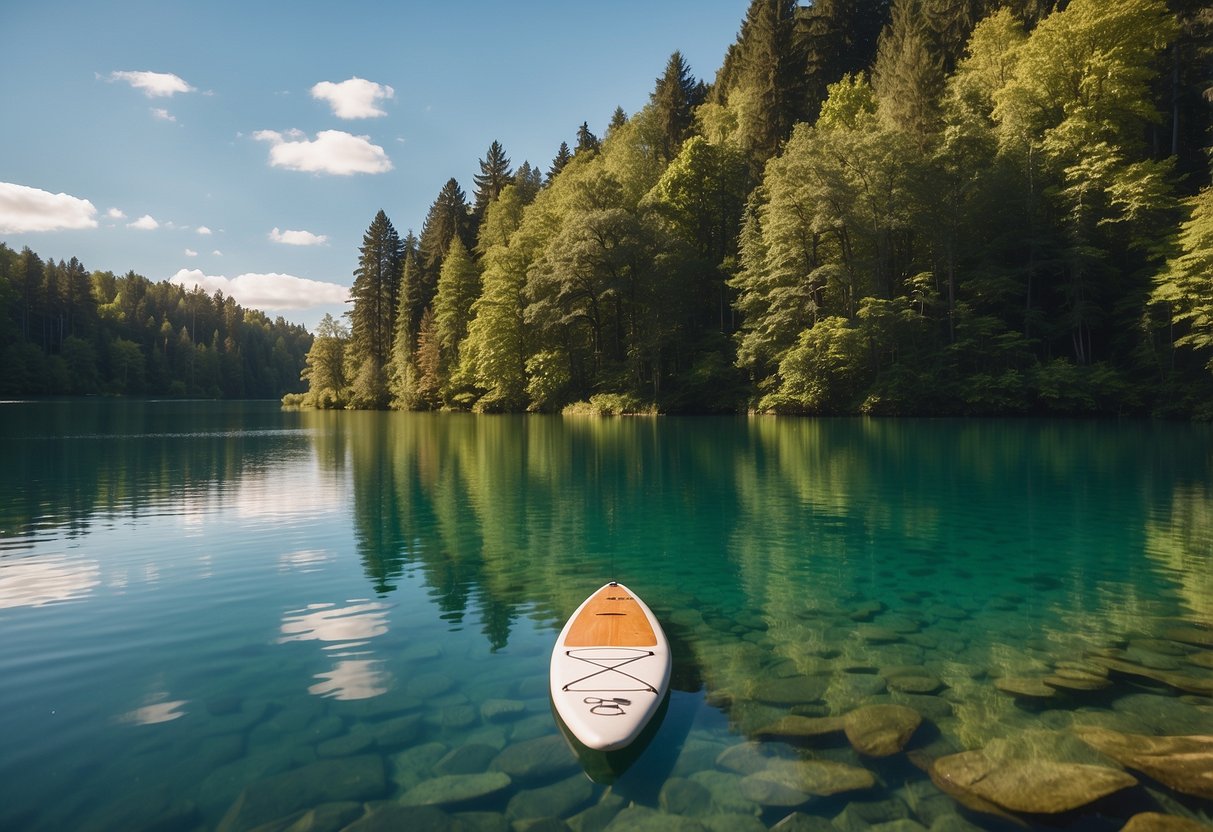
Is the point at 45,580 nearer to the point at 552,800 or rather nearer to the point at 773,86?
the point at 552,800

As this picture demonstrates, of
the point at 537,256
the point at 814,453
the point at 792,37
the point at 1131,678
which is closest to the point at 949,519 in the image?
the point at 1131,678

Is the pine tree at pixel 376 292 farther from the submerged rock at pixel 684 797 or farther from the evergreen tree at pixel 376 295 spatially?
the submerged rock at pixel 684 797

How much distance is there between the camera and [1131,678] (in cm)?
590

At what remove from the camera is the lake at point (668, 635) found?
13.9 ft

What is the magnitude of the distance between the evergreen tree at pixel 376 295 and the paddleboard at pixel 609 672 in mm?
76969

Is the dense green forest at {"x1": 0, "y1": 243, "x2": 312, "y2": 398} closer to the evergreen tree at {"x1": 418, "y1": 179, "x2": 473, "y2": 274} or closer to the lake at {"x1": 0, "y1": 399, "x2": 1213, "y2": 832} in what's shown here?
the evergreen tree at {"x1": 418, "y1": 179, "x2": 473, "y2": 274}

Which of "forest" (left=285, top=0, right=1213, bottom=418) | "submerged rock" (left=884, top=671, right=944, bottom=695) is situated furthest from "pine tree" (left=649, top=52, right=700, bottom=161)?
"submerged rock" (left=884, top=671, right=944, bottom=695)

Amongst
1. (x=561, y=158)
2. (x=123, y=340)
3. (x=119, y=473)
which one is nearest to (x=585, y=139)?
(x=561, y=158)

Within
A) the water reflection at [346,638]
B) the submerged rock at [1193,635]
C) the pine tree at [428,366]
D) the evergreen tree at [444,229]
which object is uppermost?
the evergreen tree at [444,229]

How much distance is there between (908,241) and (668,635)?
42311mm

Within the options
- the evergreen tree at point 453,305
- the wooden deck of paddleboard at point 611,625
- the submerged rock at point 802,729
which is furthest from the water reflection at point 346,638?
the evergreen tree at point 453,305

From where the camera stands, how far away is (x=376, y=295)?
264 ft

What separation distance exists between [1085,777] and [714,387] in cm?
4422

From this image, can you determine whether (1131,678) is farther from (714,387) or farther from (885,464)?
(714,387)
